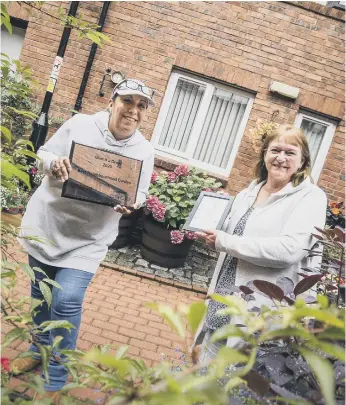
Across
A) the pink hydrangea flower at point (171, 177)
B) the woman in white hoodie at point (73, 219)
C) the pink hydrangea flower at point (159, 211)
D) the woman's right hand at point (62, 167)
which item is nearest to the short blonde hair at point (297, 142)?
the woman in white hoodie at point (73, 219)

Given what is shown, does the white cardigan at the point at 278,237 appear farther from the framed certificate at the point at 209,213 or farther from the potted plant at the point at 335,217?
the potted plant at the point at 335,217

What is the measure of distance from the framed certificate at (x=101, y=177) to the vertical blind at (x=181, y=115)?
448 centimetres

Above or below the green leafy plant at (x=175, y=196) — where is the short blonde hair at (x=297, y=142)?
above

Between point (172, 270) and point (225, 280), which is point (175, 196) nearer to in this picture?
point (172, 270)

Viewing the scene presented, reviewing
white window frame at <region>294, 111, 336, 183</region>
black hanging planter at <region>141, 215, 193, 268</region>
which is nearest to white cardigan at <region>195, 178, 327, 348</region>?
black hanging planter at <region>141, 215, 193, 268</region>

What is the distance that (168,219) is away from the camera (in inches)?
188

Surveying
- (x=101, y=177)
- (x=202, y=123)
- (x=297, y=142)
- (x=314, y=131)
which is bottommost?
(x=101, y=177)

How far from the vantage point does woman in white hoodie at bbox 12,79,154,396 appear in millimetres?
1940

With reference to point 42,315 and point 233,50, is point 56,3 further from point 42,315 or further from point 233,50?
point 42,315

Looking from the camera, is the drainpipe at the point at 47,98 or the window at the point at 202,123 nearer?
the drainpipe at the point at 47,98

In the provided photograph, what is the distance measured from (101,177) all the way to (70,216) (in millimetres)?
266

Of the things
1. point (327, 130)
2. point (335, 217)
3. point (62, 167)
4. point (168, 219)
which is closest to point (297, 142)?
point (62, 167)

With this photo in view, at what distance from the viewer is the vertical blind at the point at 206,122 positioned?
6.34 m

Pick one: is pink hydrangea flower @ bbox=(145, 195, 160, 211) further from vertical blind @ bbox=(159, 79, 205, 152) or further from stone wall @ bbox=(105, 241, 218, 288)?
vertical blind @ bbox=(159, 79, 205, 152)
